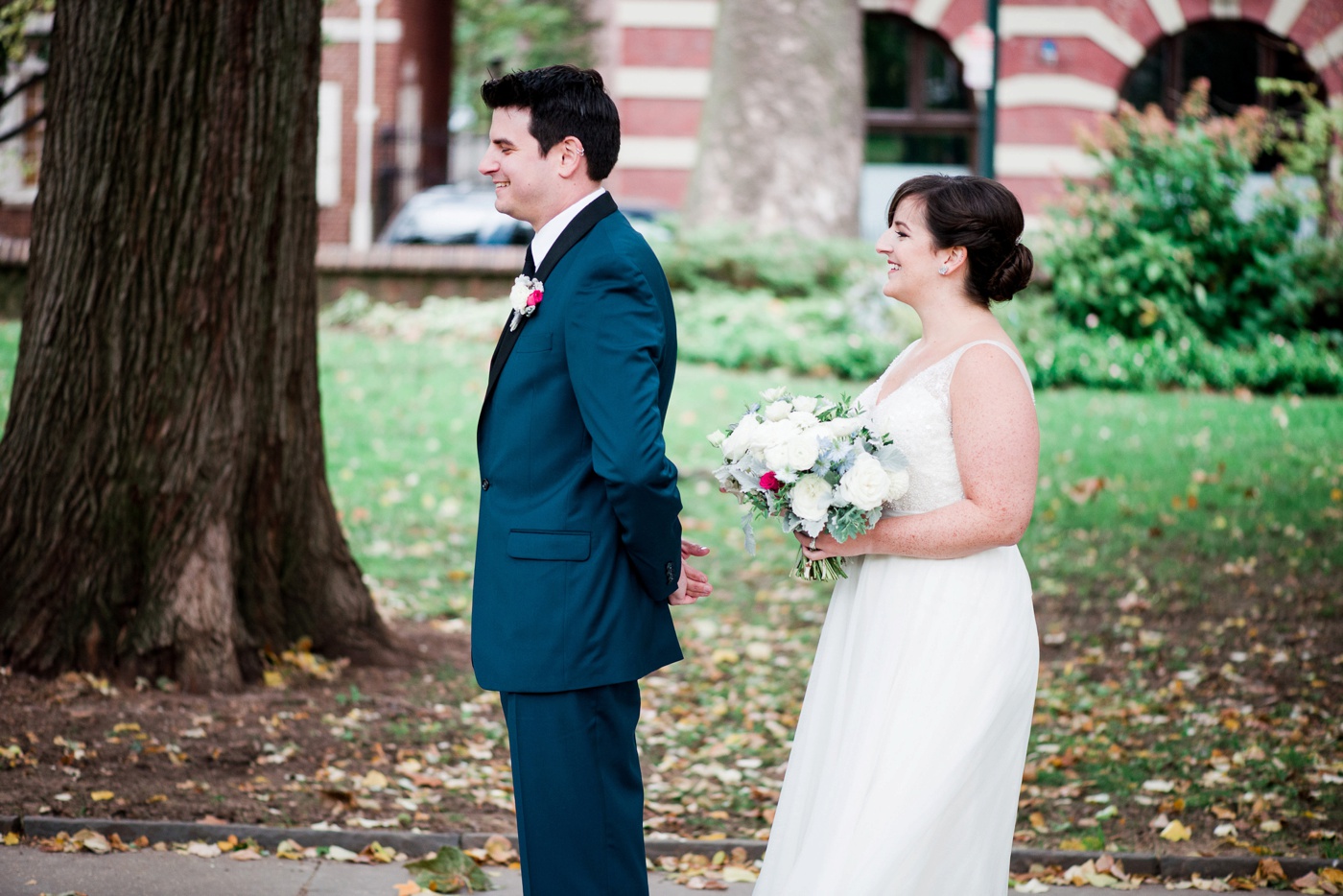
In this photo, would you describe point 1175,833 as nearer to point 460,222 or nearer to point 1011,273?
point 1011,273

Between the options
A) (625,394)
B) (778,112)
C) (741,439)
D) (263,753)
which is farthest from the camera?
(778,112)

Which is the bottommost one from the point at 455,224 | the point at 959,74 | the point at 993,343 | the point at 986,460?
the point at 986,460

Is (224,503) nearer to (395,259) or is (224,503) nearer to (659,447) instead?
(659,447)

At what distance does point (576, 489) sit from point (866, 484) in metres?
0.64

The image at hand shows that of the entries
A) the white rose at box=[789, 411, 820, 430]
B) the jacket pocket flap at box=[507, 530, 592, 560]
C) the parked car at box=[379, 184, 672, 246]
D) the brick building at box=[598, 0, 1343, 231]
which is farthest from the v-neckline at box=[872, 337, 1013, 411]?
the brick building at box=[598, 0, 1343, 231]

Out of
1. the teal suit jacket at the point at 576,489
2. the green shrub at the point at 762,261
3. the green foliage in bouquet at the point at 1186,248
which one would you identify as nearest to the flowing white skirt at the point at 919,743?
the teal suit jacket at the point at 576,489

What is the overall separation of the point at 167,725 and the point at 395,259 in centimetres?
1052

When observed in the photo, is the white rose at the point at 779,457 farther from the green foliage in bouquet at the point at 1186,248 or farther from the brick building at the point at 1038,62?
the brick building at the point at 1038,62

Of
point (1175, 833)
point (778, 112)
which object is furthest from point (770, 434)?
point (778, 112)

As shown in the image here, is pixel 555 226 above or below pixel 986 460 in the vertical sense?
above

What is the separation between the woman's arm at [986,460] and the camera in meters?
3.13

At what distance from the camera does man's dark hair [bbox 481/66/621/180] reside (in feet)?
10.5

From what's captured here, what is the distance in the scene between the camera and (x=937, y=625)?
322 centimetres

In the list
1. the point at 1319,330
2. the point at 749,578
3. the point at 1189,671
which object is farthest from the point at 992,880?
the point at 1319,330
